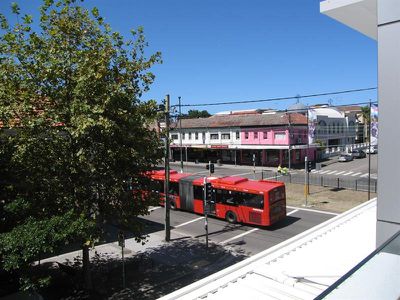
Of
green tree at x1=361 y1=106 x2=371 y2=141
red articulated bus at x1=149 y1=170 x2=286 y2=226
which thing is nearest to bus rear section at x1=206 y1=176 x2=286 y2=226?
red articulated bus at x1=149 y1=170 x2=286 y2=226

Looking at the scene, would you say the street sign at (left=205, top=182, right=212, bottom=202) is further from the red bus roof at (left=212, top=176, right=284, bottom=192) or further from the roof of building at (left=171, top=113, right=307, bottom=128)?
the roof of building at (left=171, top=113, right=307, bottom=128)

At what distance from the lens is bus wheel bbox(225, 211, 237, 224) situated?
22223 mm

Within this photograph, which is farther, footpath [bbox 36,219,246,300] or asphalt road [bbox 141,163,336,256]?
asphalt road [bbox 141,163,336,256]

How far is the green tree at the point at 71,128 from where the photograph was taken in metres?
10.1

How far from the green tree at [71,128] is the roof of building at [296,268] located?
4.90 m

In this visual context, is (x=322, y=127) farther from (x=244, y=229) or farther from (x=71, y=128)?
(x=71, y=128)

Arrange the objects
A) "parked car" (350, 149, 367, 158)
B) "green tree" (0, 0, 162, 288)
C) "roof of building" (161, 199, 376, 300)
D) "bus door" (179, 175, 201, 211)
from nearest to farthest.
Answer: "roof of building" (161, 199, 376, 300) < "green tree" (0, 0, 162, 288) < "bus door" (179, 175, 201, 211) < "parked car" (350, 149, 367, 158)

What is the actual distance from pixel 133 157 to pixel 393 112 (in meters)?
8.80

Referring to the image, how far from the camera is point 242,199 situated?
2170cm

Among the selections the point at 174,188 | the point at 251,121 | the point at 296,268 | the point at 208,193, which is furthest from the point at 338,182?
the point at 296,268

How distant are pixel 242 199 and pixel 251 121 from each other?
3314cm

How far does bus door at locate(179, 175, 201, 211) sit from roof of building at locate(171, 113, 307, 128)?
27.6 m

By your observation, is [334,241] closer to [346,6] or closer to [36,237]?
[346,6]

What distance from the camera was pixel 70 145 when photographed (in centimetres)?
1123
